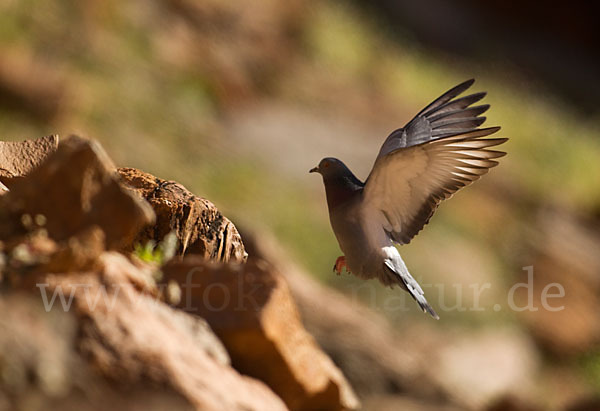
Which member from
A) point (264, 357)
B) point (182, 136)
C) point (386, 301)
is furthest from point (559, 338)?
point (264, 357)

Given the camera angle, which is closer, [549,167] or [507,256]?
[507,256]

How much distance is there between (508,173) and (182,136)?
7722 millimetres

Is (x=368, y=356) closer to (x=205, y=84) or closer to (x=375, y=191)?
(x=375, y=191)

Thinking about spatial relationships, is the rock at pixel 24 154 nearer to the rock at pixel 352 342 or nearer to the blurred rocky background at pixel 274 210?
the blurred rocky background at pixel 274 210

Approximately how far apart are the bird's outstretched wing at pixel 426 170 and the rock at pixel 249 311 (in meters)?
1.16

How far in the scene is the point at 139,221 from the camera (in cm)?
362

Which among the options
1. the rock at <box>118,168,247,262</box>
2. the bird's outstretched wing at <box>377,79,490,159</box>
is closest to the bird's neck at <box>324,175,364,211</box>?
the bird's outstretched wing at <box>377,79,490,159</box>

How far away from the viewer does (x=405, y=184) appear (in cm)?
515

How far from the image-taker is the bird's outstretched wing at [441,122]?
5.39 metres

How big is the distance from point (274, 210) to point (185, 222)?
9.83 meters

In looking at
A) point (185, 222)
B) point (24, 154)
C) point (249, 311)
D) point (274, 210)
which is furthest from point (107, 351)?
point (274, 210)

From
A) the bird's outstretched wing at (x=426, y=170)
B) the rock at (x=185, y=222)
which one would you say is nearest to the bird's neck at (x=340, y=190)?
the bird's outstretched wing at (x=426, y=170)

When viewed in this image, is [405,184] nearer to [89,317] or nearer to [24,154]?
[24,154]

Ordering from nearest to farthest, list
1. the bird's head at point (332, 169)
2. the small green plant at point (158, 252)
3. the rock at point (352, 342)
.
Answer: the small green plant at point (158, 252)
the bird's head at point (332, 169)
the rock at point (352, 342)
